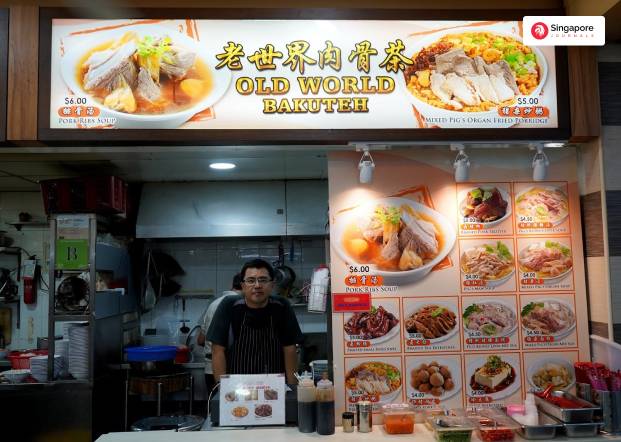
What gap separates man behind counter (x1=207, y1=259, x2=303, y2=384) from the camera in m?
3.85

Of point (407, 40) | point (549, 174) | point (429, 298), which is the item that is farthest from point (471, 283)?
point (407, 40)

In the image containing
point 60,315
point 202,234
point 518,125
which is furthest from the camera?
point 202,234

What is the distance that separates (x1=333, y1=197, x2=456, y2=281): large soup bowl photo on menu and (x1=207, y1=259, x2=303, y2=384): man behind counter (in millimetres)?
934

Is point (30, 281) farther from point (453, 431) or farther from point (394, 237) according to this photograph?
point (453, 431)

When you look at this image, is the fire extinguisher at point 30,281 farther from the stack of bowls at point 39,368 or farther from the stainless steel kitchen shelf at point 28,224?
the stack of bowls at point 39,368

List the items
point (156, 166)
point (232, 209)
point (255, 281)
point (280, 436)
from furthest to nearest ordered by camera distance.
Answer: point (232, 209)
point (156, 166)
point (255, 281)
point (280, 436)

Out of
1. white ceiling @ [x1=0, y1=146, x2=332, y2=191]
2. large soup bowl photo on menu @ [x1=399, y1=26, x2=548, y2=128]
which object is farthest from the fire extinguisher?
large soup bowl photo on menu @ [x1=399, y1=26, x2=548, y2=128]

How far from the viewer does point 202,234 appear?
6.49 meters

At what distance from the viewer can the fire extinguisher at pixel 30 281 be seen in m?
6.51

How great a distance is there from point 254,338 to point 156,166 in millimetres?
2751

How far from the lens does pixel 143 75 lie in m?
2.88

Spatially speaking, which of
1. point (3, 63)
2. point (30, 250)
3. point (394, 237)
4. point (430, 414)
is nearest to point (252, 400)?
point (430, 414)

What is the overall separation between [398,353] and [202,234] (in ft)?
12.8

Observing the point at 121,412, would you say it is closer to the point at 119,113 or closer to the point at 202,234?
the point at 202,234
